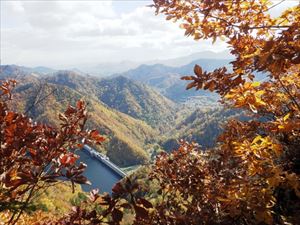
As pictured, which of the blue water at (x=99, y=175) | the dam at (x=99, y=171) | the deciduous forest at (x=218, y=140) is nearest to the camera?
the deciduous forest at (x=218, y=140)

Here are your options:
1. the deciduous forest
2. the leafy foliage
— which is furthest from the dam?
the leafy foliage

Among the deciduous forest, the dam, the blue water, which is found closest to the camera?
the deciduous forest

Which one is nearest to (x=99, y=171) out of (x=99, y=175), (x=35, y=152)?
(x=99, y=175)

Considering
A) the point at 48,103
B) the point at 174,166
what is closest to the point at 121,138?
the point at 48,103

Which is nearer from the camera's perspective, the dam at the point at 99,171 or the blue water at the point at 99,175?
the blue water at the point at 99,175

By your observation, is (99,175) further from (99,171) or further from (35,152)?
(35,152)

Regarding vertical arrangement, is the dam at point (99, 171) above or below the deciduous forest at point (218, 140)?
below

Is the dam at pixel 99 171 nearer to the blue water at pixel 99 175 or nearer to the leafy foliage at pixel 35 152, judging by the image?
the blue water at pixel 99 175

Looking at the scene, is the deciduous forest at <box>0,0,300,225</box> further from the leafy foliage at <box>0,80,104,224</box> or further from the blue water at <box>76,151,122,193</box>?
the blue water at <box>76,151,122,193</box>

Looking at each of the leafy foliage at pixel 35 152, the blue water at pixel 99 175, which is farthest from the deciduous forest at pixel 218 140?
the blue water at pixel 99 175
